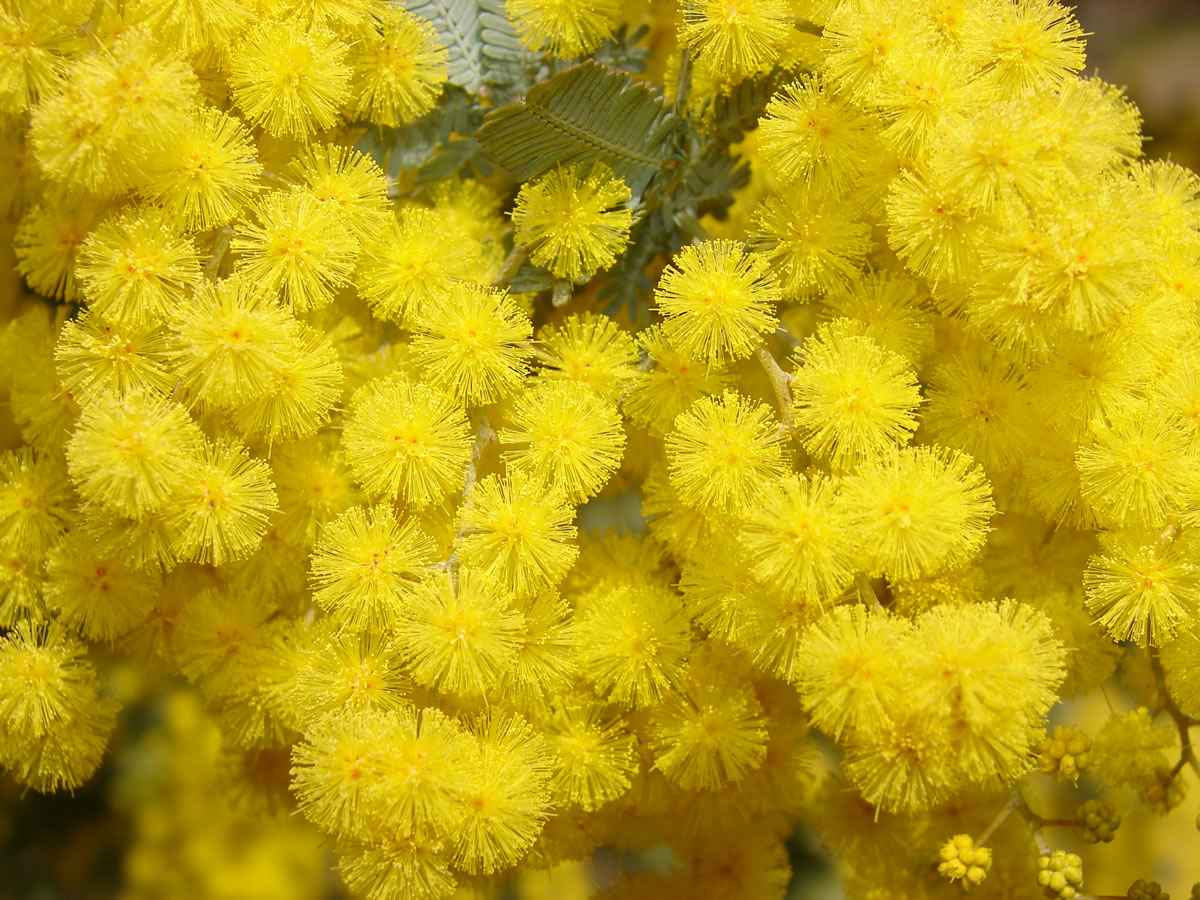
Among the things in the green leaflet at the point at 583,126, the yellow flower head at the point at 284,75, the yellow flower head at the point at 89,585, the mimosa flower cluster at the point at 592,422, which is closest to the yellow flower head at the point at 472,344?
the mimosa flower cluster at the point at 592,422

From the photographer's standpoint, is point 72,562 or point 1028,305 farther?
point 72,562

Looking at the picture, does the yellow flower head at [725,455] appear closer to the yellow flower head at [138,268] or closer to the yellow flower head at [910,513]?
the yellow flower head at [910,513]

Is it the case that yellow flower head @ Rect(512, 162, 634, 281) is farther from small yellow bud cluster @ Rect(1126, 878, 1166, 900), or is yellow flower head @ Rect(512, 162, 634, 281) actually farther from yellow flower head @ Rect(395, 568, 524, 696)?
small yellow bud cluster @ Rect(1126, 878, 1166, 900)

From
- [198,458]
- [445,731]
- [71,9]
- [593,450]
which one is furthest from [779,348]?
[71,9]

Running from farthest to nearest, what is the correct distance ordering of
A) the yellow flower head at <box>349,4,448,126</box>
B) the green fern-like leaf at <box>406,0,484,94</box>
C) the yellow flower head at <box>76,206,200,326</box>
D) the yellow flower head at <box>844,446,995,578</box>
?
the green fern-like leaf at <box>406,0,484,94</box>, the yellow flower head at <box>349,4,448,126</box>, the yellow flower head at <box>76,206,200,326</box>, the yellow flower head at <box>844,446,995,578</box>

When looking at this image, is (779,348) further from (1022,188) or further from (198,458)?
(198,458)

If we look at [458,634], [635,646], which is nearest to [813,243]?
[635,646]

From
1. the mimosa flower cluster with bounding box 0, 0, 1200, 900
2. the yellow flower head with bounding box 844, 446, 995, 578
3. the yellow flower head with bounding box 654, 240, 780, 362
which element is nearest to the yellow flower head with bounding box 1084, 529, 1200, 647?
the mimosa flower cluster with bounding box 0, 0, 1200, 900

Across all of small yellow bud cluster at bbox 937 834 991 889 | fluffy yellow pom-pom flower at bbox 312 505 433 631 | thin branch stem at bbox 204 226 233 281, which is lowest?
small yellow bud cluster at bbox 937 834 991 889
